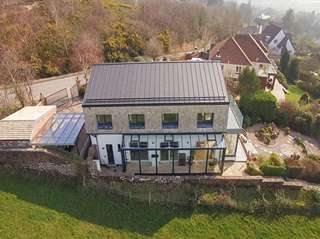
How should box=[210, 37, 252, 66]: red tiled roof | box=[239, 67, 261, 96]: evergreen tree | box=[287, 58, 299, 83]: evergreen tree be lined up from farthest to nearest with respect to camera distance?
box=[287, 58, 299, 83]: evergreen tree → box=[210, 37, 252, 66]: red tiled roof → box=[239, 67, 261, 96]: evergreen tree

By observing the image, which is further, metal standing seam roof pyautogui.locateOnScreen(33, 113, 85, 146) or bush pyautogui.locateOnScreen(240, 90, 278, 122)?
bush pyautogui.locateOnScreen(240, 90, 278, 122)

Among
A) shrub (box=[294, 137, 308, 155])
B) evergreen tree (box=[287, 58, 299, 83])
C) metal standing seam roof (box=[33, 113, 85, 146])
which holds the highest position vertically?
metal standing seam roof (box=[33, 113, 85, 146])

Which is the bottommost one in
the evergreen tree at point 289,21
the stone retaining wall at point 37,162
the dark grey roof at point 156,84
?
the evergreen tree at point 289,21

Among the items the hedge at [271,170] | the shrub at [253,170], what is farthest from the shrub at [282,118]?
the shrub at [253,170]

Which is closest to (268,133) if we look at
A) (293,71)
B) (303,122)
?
(303,122)

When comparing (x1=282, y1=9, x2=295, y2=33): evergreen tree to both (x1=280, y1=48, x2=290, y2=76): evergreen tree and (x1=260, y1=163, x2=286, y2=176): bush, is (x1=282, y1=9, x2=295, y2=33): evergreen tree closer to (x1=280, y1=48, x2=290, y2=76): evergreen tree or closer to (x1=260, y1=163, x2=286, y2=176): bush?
(x1=280, y1=48, x2=290, y2=76): evergreen tree

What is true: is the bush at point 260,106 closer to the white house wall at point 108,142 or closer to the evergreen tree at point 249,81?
the evergreen tree at point 249,81

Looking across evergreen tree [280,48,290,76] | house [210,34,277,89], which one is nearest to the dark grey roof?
house [210,34,277,89]
